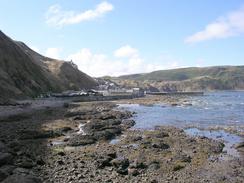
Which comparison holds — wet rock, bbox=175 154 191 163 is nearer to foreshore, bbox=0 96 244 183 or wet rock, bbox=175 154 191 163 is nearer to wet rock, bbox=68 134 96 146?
foreshore, bbox=0 96 244 183

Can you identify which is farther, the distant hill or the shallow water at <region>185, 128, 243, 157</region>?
the distant hill

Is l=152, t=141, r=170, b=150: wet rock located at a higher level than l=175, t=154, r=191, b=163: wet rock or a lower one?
higher

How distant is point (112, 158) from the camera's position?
2992cm

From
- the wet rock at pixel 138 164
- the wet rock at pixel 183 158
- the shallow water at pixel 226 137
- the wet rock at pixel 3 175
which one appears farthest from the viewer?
the shallow water at pixel 226 137

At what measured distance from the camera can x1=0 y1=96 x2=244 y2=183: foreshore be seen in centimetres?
2393

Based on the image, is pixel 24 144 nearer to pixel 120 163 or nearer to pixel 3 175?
pixel 120 163

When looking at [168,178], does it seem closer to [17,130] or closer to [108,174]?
[108,174]

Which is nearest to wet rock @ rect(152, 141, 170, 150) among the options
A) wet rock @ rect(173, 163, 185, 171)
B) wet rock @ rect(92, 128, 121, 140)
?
wet rock @ rect(92, 128, 121, 140)

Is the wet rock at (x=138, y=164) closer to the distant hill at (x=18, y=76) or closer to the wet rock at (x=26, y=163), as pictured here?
the wet rock at (x=26, y=163)

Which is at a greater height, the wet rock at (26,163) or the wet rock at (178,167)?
the wet rock at (26,163)

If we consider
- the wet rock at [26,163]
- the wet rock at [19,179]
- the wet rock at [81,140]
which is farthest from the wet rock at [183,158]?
the wet rock at [19,179]

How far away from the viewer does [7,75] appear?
107 metres

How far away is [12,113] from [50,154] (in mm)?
33036

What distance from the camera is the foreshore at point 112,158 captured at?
23933mm
